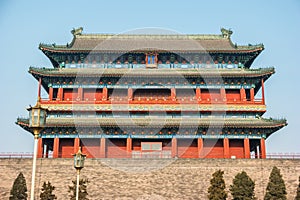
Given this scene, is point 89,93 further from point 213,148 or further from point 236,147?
point 236,147

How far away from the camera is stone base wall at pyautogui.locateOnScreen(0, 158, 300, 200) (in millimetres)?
35719

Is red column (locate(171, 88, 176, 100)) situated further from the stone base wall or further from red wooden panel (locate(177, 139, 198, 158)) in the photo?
the stone base wall

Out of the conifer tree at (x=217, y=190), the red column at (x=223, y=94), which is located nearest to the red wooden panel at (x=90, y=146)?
the red column at (x=223, y=94)

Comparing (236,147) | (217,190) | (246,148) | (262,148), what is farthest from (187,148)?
(217,190)

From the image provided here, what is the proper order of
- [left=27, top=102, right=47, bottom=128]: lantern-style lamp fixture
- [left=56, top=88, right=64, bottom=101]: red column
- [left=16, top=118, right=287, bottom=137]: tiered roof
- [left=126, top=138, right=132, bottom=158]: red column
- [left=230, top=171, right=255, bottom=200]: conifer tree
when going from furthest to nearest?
[left=56, top=88, right=64, bottom=101]: red column < [left=126, top=138, right=132, bottom=158]: red column < [left=16, top=118, right=287, bottom=137]: tiered roof < [left=230, top=171, right=255, bottom=200]: conifer tree < [left=27, top=102, right=47, bottom=128]: lantern-style lamp fixture

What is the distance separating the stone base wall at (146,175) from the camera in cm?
3572

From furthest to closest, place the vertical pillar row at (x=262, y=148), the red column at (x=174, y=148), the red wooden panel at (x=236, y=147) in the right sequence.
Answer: the red wooden panel at (x=236, y=147)
the red column at (x=174, y=148)
the vertical pillar row at (x=262, y=148)

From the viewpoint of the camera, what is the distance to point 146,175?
3719 centimetres

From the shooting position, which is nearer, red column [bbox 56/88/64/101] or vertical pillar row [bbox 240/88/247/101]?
red column [bbox 56/88/64/101]

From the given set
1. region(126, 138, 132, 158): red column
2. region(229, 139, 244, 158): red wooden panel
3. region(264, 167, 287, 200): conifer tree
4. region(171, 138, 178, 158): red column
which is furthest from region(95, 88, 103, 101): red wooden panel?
region(264, 167, 287, 200): conifer tree

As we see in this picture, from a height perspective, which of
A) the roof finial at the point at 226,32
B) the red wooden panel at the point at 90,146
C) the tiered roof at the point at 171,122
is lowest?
the red wooden panel at the point at 90,146

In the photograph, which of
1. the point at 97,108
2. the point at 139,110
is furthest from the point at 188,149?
the point at 97,108

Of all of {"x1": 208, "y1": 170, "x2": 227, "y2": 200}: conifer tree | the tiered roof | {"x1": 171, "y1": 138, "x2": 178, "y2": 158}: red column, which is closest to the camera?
{"x1": 208, "y1": 170, "x2": 227, "y2": 200}: conifer tree

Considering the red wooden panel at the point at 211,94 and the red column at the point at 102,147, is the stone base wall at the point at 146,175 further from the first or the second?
the red wooden panel at the point at 211,94
